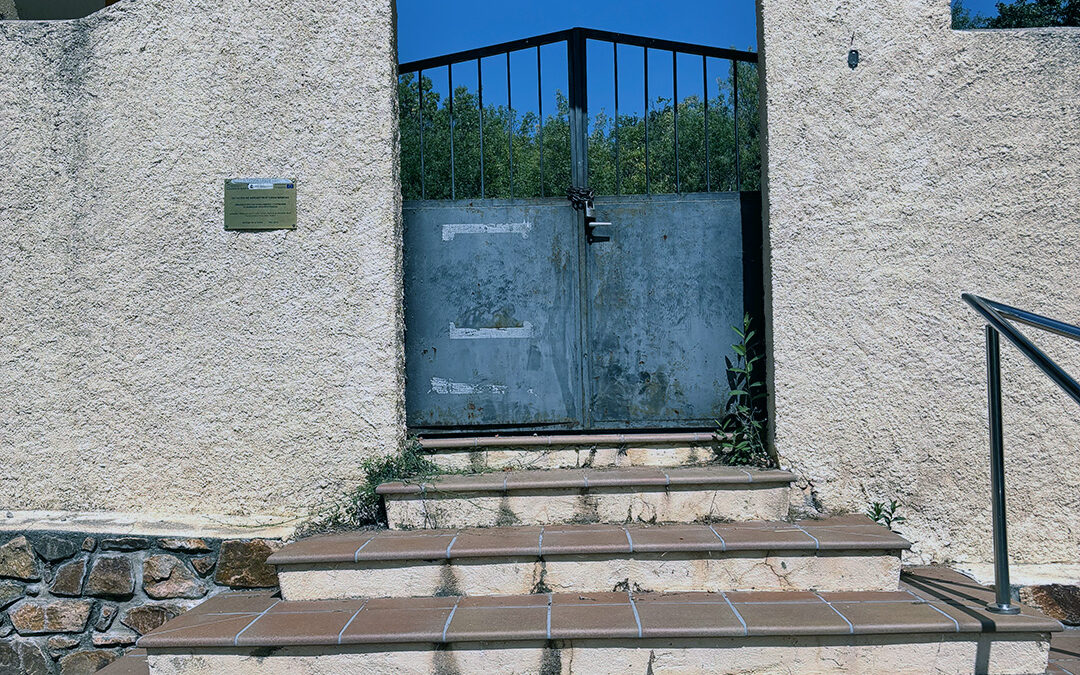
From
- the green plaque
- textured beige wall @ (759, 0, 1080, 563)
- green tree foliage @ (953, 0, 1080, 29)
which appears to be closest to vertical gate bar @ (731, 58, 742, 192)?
textured beige wall @ (759, 0, 1080, 563)

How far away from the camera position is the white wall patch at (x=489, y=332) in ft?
13.6

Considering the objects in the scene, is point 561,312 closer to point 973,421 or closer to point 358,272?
point 358,272

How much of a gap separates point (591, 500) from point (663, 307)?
1.13m

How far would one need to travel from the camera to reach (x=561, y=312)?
13.6 ft

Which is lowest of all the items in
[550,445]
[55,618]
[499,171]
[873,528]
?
[55,618]

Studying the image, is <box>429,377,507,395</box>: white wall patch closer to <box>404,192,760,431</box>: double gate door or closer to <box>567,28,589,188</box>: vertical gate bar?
<box>404,192,760,431</box>: double gate door

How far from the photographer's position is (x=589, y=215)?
4.07m

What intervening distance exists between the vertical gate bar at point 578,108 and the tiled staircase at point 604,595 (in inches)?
57.8

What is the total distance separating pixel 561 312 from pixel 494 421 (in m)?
0.67

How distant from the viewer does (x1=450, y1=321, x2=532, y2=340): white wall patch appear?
163 inches

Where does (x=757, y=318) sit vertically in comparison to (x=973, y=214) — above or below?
below

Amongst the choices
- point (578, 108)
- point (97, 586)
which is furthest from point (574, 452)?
point (97, 586)

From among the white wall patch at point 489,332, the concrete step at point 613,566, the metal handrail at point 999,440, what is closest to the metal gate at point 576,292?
the white wall patch at point 489,332

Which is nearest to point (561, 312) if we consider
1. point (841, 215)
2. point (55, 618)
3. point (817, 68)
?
point (841, 215)
